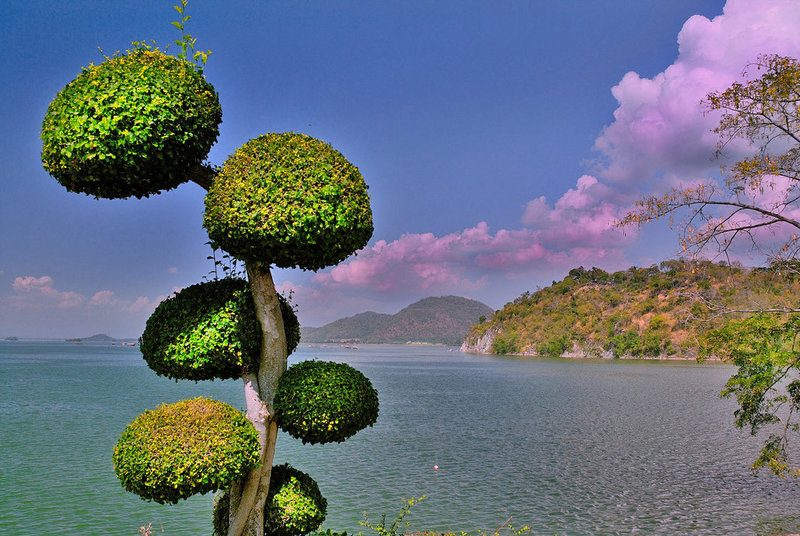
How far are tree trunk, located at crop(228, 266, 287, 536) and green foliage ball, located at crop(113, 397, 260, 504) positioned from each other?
50cm

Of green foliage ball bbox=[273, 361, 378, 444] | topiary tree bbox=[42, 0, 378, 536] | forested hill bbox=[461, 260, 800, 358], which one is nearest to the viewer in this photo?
topiary tree bbox=[42, 0, 378, 536]

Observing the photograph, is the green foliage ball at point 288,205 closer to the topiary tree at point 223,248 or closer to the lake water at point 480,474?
the topiary tree at point 223,248

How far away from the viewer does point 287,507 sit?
7742mm

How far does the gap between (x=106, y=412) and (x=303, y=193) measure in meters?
33.2

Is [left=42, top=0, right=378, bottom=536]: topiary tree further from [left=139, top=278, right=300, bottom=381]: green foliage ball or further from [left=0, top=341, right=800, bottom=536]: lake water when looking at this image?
[left=0, top=341, right=800, bottom=536]: lake water

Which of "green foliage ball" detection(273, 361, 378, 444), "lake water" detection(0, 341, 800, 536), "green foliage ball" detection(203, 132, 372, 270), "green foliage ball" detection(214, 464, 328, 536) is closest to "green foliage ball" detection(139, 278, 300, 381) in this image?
"green foliage ball" detection(273, 361, 378, 444)

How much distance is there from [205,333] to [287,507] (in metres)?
2.69

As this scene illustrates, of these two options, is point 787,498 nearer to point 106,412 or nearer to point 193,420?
point 193,420

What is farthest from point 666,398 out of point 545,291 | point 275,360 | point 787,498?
point 545,291

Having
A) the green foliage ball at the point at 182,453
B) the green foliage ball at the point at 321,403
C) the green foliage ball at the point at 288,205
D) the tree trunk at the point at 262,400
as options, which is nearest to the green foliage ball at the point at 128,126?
the green foliage ball at the point at 288,205

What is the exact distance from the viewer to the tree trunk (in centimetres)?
743

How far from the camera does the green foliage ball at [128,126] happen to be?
6180 millimetres

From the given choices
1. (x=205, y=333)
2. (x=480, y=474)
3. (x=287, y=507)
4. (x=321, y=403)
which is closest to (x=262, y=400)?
(x=321, y=403)

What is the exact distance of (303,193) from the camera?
650cm
